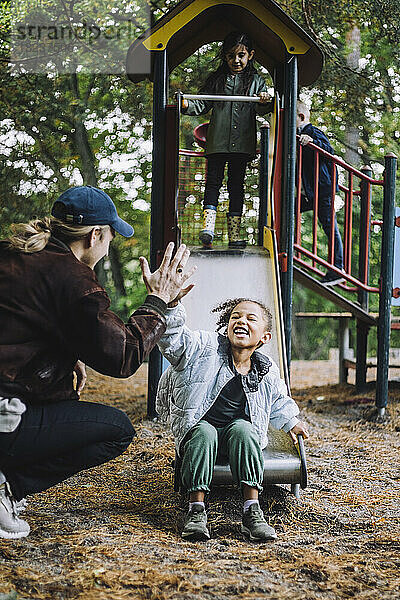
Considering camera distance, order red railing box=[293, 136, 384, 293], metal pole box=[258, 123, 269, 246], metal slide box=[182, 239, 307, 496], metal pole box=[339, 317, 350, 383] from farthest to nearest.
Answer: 1. metal pole box=[339, 317, 350, 383]
2. red railing box=[293, 136, 384, 293]
3. metal pole box=[258, 123, 269, 246]
4. metal slide box=[182, 239, 307, 496]

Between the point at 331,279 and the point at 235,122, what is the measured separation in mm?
1706

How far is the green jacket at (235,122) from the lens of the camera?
5.42 metres

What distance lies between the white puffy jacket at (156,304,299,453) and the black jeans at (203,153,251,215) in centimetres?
224

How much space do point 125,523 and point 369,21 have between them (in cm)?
1018

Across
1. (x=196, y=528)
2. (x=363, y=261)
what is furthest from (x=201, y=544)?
(x=363, y=261)

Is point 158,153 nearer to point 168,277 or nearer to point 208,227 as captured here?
point 208,227

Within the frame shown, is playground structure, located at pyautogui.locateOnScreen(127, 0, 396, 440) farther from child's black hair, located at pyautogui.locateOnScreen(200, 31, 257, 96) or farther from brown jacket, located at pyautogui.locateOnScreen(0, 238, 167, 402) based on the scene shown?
brown jacket, located at pyautogui.locateOnScreen(0, 238, 167, 402)

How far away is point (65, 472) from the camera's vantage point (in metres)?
2.88

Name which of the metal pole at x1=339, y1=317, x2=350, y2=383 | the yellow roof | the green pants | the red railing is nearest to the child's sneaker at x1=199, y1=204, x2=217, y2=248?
the red railing

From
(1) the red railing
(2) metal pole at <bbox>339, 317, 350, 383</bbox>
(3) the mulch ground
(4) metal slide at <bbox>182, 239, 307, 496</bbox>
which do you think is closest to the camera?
(3) the mulch ground

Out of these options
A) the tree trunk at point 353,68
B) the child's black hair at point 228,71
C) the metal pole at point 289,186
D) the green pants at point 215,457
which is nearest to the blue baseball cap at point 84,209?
the green pants at point 215,457

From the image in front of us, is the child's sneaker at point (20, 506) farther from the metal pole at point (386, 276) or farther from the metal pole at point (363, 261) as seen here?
the metal pole at point (363, 261)

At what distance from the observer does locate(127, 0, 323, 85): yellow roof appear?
5077 millimetres

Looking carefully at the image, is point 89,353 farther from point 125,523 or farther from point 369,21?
point 369,21
